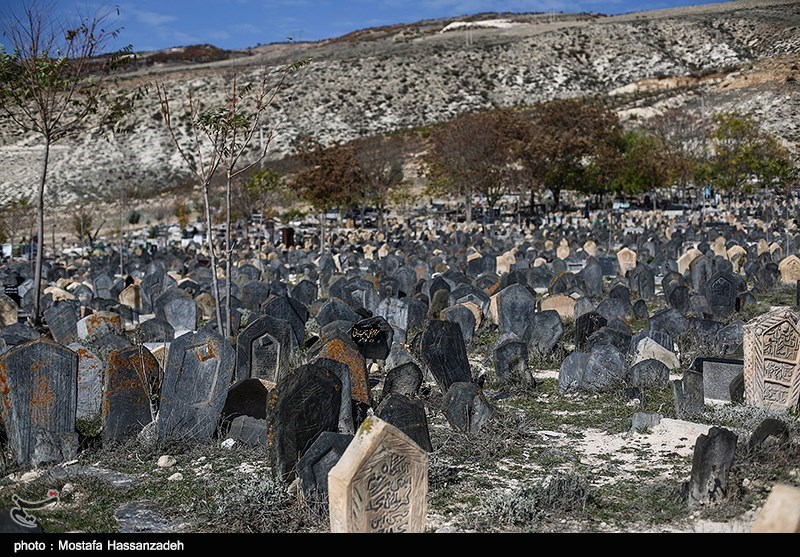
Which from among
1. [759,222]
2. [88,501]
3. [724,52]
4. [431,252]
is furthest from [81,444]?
[724,52]

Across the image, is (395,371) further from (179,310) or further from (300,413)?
(179,310)

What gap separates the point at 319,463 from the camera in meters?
6.48

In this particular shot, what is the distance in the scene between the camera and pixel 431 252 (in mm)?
25219

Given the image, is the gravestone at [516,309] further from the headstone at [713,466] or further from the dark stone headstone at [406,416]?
the headstone at [713,466]

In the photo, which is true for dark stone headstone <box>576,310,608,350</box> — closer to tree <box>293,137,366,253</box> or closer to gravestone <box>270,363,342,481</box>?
gravestone <box>270,363,342,481</box>

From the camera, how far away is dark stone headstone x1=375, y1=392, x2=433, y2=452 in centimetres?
737

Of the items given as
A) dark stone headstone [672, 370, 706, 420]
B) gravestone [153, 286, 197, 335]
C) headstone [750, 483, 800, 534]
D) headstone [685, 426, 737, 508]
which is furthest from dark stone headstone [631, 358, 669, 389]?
gravestone [153, 286, 197, 335]

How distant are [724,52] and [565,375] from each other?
69347mm

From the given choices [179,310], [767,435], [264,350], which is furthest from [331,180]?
[767,435]

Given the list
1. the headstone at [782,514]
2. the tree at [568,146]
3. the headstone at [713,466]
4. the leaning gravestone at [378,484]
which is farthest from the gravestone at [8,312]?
the tree at [568,146]

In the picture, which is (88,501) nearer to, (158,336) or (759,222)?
(158,336)

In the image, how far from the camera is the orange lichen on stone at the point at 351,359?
8789 mm

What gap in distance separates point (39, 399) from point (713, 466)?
5.82 meters

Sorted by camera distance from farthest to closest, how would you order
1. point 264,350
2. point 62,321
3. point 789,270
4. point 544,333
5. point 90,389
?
point 789,270 < point 62,321 < point 544,333 < point 264,350 < point 90,389
